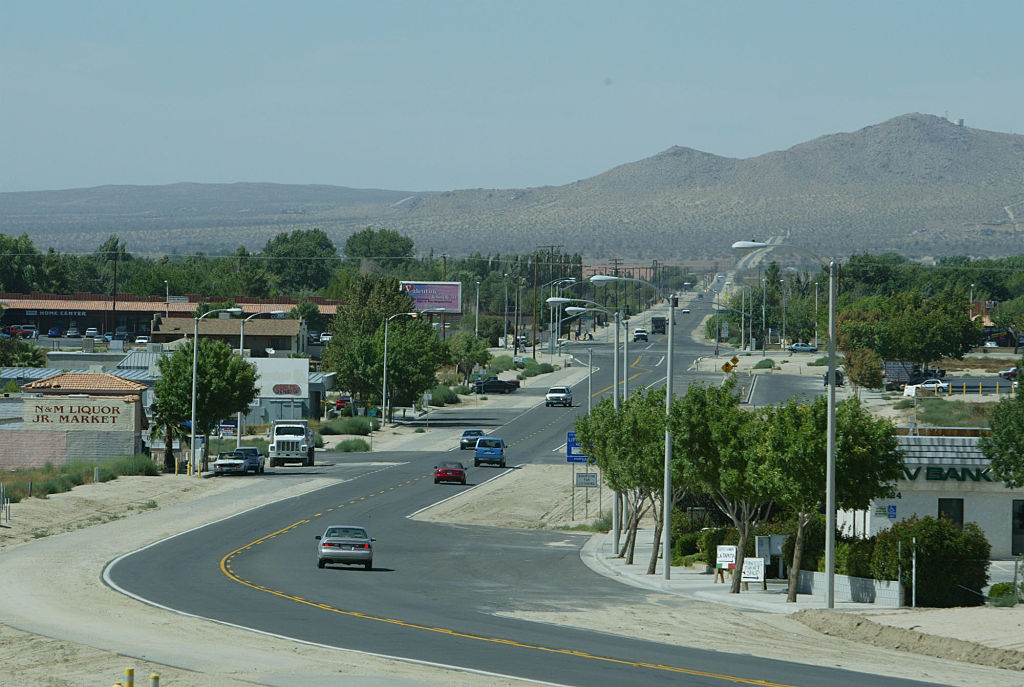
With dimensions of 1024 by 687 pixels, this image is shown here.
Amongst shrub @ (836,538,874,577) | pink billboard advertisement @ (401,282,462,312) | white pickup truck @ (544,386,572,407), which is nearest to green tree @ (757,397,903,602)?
shrub @ (836,538,874,577)

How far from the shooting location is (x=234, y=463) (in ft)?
238

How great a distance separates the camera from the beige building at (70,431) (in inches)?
2842

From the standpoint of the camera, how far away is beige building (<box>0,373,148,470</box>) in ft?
237

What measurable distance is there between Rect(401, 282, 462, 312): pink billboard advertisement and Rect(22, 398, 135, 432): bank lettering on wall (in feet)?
320

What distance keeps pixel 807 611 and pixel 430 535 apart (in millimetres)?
21549

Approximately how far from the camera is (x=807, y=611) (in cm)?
3350

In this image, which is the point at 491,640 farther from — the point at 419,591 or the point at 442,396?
the point at 442,396

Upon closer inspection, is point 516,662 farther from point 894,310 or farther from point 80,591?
point 894,310

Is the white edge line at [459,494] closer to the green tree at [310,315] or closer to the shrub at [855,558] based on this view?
the shrub at [855,558]

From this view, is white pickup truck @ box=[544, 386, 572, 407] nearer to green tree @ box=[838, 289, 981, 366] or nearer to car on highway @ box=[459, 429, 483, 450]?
car on highway @ box=[459, 429, 483, 450]

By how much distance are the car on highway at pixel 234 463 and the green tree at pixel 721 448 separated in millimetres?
37613

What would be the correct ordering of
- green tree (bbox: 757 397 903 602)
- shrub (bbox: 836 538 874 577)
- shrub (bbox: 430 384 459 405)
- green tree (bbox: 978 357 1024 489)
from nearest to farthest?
green tree (bbox: 757 397 903 602)
shrub (bbox: 836 538 874 577)
green tree (bbox: 978 357 1024 489)
shrub (bbox: 430 384 459 405)

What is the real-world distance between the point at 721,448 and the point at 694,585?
5443 millimetres

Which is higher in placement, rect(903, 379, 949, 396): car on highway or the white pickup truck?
rect(903, 379, 949, 396): car on highway
